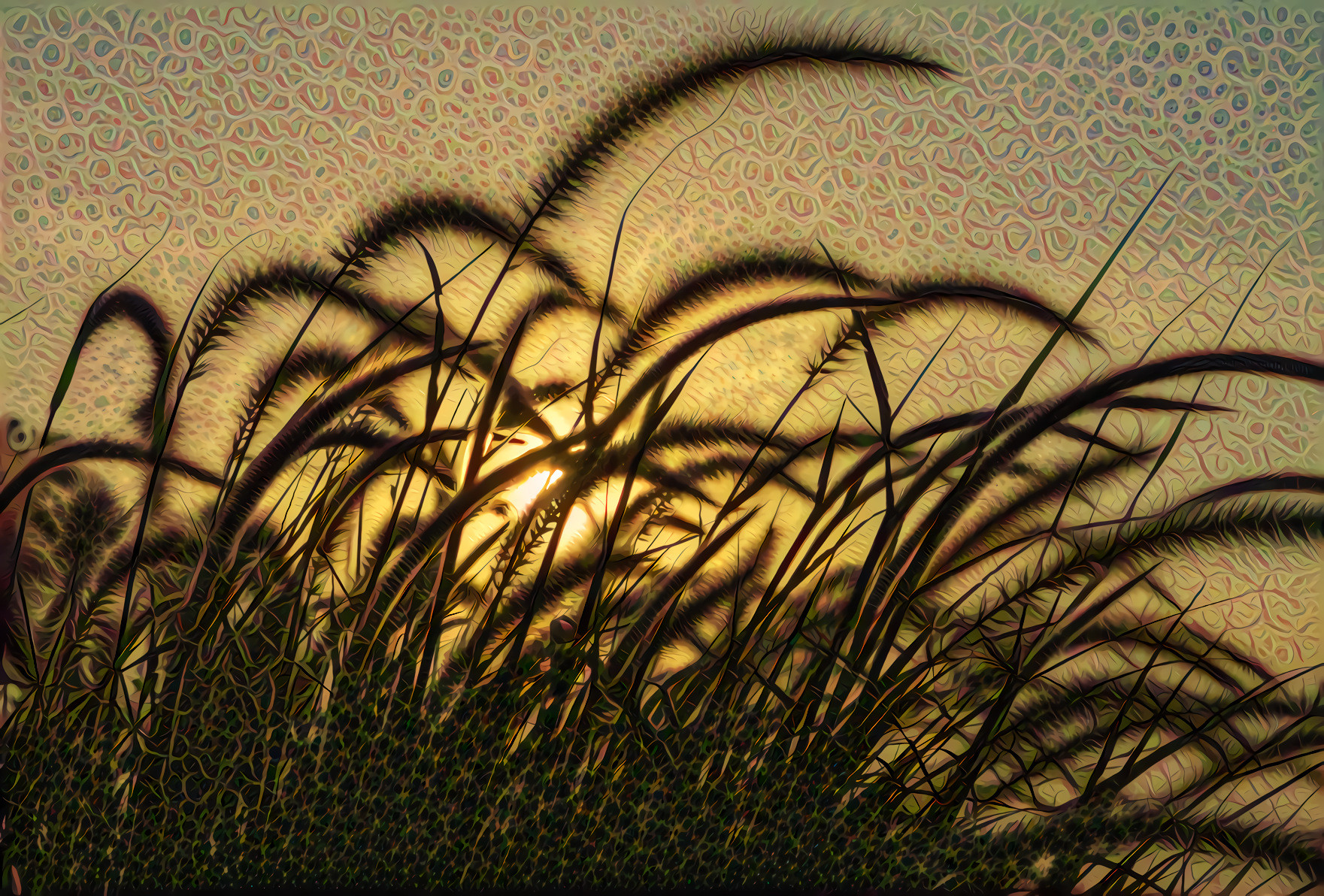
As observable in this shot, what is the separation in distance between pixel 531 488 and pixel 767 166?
2.46 ft

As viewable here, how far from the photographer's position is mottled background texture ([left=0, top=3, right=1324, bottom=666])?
153 cm

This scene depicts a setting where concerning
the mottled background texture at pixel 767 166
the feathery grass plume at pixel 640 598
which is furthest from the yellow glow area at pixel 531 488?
the mottled background texture at pixel 767 166

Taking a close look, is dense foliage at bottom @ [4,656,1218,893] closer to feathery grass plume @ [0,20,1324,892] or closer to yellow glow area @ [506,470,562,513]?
feathery grass plume @ [0,20,1324,892]

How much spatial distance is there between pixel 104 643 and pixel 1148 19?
228 centimetres

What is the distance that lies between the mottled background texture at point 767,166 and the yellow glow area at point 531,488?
32 cm

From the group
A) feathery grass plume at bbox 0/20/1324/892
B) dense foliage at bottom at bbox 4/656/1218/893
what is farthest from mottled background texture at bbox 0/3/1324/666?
dense foliage at bottom at bbox 4/656/1218/893

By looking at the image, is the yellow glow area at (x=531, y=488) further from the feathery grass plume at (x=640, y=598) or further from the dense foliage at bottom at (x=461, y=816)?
the dense foliage at bottom at (x=461, y=816)

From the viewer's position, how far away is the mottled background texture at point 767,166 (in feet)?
5.01

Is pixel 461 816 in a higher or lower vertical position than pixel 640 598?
lower

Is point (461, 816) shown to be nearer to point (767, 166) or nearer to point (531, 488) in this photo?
point (531, 488)

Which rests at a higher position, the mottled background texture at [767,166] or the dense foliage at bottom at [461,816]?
the mottled background texture at [767,166]

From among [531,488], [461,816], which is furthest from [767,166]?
[461,816]

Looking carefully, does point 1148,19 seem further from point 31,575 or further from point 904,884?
point 31,575

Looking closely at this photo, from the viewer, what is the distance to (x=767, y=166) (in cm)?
154
